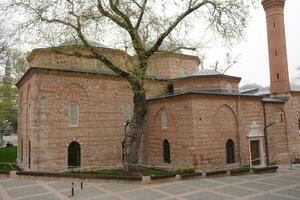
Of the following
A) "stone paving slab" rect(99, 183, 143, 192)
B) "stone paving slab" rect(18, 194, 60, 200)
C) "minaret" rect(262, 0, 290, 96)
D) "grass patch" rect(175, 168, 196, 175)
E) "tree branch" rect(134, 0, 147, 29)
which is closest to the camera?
"stone paving slab" rect(18, 194, 60, 200)

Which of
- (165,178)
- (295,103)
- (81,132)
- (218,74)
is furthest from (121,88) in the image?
(295,103)

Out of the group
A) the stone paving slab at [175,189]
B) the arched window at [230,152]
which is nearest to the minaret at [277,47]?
the arched window at [230,152]

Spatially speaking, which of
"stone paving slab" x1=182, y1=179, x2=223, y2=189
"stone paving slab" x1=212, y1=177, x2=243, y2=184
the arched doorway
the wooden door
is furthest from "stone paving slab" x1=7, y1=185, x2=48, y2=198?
the wooden door

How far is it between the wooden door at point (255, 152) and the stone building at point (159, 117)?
0.07 m

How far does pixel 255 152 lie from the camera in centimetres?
1991

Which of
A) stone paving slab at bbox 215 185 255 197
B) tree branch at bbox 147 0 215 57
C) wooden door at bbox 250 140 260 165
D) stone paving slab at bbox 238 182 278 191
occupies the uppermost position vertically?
tree branch at bbox 147 0 215 57

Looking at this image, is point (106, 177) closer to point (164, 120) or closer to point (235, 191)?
point (235, 191)

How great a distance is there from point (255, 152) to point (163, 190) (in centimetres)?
1062

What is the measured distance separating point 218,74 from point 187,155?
6.95 metres

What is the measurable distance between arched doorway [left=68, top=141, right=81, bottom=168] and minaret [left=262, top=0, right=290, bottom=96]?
16139 mm

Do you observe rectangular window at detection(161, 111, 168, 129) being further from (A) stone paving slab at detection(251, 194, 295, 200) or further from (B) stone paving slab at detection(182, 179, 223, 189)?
(A) stone paving slab at detection(251, 194, 295, 200)

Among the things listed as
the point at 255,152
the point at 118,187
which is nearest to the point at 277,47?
the point at 255,152

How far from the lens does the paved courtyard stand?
1098 cm

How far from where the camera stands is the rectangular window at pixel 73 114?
60.0 feet
